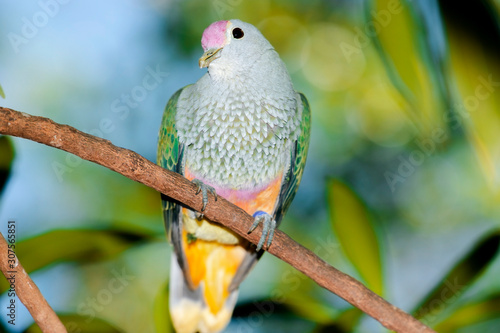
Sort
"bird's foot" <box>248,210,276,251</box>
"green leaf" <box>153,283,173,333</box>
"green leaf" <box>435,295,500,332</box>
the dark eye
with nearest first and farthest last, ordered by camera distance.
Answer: "bird's foot" <box>248,210,276,251</box>
the dark eye
"green leaf" <box>435,295,500,332</box>
"green leaf" <box>153,283,173,333</box>

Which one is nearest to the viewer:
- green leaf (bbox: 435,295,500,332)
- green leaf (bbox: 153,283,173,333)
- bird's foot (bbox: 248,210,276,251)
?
bird's foot (bbox: 248,210,276,251)

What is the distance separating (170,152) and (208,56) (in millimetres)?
349

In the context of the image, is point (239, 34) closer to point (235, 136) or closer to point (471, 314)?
point (235, 136)

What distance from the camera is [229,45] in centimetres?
148

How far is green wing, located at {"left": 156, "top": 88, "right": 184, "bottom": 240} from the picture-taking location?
5.10ft

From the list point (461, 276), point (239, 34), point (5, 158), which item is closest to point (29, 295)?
point (5, 158)

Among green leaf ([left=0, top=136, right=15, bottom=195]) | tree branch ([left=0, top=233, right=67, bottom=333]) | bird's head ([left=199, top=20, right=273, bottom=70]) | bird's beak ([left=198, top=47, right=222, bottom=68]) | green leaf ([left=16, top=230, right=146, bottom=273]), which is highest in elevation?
bird's head ([left=199, top=20, right=273, bottom=70])

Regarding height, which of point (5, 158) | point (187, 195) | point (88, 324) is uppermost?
point (187, 195)

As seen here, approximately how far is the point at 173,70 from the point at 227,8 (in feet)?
1.30

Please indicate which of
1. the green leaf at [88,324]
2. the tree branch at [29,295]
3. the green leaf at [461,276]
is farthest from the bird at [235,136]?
the green leaf at [461,276]

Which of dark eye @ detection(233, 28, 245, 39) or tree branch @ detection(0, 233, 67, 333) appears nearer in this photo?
tree branch @ detection(0, 233, 67, 333)

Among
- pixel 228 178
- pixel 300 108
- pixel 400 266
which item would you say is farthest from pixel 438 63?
pixel 400 266

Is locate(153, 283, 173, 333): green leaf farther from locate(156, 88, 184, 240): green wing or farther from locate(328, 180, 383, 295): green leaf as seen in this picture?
locate(328, 180, 383, 295): green leaf

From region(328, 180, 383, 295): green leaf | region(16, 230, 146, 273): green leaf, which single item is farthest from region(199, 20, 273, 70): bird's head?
region(16, 230, 146, 273): green leaf
